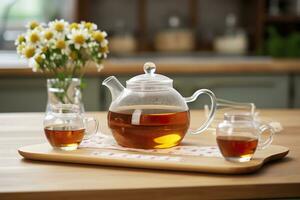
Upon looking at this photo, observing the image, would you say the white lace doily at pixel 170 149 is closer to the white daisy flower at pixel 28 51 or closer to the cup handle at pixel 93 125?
the cup handle at pixel 93 125

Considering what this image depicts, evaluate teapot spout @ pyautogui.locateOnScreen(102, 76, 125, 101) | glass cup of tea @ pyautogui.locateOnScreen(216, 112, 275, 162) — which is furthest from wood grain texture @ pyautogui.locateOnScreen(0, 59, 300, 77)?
glass cup of tea @ pyautogui.locateOnScreen(216, 112, 275, 162)

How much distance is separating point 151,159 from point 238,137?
0.18 m

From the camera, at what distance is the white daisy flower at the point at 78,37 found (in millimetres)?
1737

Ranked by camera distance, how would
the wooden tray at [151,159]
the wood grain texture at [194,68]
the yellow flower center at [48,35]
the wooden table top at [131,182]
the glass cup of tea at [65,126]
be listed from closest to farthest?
the wooden table top at [131,182], the wooden tray at [151,159], the glass cup of tea at [65,126], the yellow flower center at [48,35], the wood grain texture at [194,68]

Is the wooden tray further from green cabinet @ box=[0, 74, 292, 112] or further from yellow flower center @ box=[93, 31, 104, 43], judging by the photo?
green cabinet @ box=[0, 74, 292, 112]

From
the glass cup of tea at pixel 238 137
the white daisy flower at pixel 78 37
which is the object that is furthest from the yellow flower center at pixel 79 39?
the glass cup of tea at pixel 238 137

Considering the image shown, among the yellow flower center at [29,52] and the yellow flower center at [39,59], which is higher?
the yellow flower center at [29,52]

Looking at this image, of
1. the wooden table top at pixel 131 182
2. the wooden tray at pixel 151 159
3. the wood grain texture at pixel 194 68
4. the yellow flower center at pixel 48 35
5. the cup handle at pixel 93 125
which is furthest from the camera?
the wood grain texture at pixel 194 68

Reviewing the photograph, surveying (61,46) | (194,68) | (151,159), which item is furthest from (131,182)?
(194,68)

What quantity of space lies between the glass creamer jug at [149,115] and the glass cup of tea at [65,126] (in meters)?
0.09

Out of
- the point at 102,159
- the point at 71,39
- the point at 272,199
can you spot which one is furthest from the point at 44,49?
the point at 272,199

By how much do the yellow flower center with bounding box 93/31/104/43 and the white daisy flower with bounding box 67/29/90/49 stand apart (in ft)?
0.10

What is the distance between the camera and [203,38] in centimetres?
396

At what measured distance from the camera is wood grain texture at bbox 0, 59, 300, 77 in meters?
3.18
